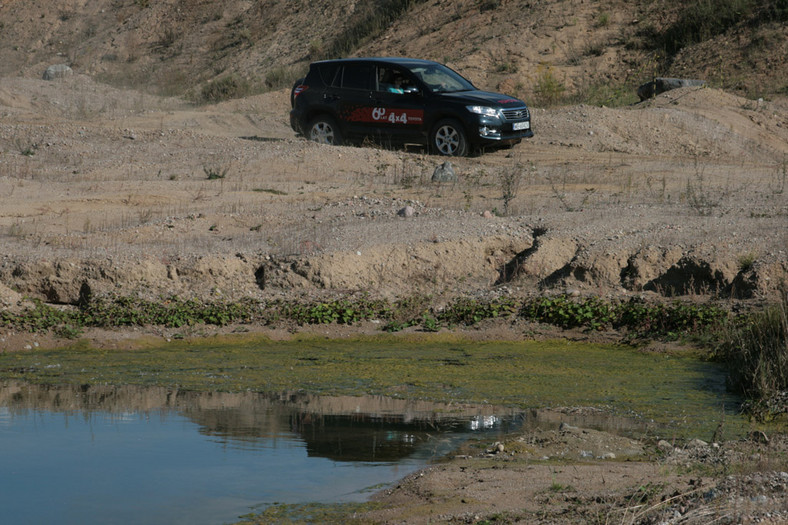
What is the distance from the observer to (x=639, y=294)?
1142 centimetres

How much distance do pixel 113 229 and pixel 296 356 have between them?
417cm

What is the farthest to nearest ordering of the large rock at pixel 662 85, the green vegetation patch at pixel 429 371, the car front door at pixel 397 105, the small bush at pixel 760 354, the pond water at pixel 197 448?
the large rock at pixel 662 85
the car front door at pixel 397 105
the green vegetation patch at pixel 429 371
the small bush at pixel 760 354
the pond water at pixel 197 448

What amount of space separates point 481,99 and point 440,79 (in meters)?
1.37

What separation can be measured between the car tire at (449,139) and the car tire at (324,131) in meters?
2.18

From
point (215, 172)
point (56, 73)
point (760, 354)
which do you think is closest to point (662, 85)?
point (215, 172)

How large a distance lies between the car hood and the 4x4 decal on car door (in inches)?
25.7

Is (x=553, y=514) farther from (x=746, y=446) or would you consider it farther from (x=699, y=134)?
(x=699, y=134)

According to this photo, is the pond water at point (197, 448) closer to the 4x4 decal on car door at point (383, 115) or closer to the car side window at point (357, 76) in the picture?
the 4x4 decal on car door at point (383, 115)

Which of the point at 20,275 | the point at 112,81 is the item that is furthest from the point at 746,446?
the point at 112,81

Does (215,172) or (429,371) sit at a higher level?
(215,172)

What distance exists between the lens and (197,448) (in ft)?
23.0

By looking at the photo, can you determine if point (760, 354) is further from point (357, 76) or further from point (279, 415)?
point (357, 76)

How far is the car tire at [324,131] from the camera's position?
20.1 m

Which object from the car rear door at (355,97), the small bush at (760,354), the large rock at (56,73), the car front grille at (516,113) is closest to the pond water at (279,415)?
the small bush at (760,354)
